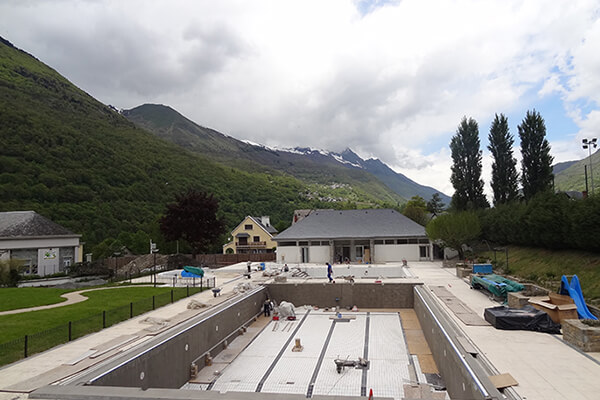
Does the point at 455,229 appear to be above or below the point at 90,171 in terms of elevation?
below

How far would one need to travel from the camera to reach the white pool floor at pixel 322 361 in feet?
38.4

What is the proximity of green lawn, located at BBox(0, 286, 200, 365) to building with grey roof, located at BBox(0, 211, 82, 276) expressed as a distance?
1665 cm

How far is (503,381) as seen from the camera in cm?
759

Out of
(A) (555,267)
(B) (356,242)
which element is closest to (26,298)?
(B) (356,242)

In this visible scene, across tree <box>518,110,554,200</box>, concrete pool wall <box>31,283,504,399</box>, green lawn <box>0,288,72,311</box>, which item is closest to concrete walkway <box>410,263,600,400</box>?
concrete pool wall <box>31,283,504,399</box>

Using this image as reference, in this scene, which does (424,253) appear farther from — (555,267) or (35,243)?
(35,243)

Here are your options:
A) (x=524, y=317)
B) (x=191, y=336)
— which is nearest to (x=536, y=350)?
(x=524, y=317)

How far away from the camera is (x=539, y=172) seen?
1496 inches

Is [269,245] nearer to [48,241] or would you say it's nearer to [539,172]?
[48,241]

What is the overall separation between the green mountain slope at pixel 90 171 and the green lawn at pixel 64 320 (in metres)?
35.3

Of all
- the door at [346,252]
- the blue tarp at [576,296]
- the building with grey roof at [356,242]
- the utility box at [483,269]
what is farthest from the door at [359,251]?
the blue tarp at [576,296]

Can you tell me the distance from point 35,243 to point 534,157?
47.0 metres

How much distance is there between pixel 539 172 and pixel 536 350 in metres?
34.1

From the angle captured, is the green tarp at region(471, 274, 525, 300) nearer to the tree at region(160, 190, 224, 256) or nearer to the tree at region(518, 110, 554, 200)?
the tree at region(518, 110, 554, 200)
